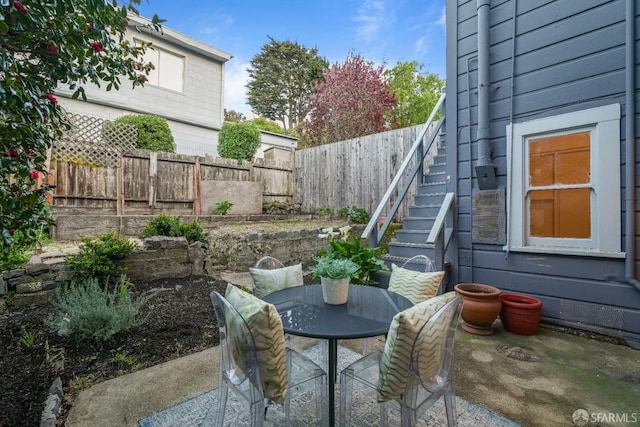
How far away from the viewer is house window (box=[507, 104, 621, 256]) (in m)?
2.62

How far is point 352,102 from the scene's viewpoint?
29.7 feet

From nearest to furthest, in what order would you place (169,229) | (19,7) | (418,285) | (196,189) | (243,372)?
(19,7), (243,372), (418,285), (169,229), (196,189)

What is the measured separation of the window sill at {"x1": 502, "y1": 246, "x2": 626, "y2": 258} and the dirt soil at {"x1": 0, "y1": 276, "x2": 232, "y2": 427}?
309cm

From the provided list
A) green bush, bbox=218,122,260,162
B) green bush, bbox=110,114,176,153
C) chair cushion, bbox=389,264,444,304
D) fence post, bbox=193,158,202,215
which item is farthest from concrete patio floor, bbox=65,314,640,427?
green bush, bbox=218,122,260,162

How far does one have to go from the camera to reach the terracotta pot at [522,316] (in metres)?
2.78

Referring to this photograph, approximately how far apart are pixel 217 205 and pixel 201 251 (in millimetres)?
2377

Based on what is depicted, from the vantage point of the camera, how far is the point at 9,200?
1232 millimetres

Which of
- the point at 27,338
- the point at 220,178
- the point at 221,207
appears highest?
the point at 220,178

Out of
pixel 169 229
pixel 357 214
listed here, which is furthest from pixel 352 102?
pixel 169 229

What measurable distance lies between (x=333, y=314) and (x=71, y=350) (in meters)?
2.11

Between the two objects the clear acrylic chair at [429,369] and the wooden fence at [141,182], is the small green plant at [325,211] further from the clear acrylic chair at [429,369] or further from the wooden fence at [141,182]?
the clear acrylic chair at [429,369]

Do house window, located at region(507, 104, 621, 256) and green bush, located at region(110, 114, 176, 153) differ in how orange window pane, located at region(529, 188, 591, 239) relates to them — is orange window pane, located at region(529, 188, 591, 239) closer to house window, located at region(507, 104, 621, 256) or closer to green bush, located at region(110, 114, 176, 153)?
house window, located at region(507, 104, 621, 256)

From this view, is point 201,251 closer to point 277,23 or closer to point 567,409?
point 567,409

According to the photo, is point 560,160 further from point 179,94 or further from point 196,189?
point 179,94
